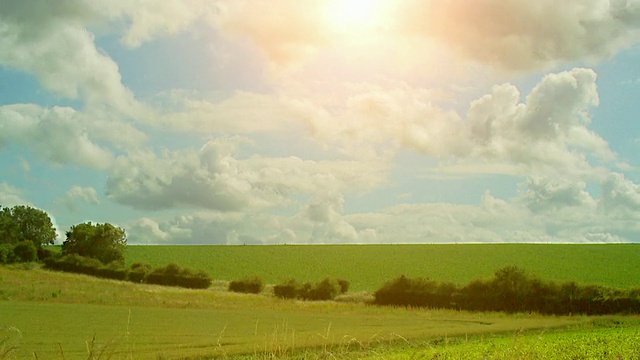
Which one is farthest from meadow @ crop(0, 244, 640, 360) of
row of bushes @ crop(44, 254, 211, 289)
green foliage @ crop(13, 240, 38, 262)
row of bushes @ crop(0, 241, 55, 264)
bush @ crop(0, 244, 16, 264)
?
green foliage @ crop(13, 240, 38, 262)

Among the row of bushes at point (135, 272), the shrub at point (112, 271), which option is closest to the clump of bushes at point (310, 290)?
the row of bushes at point (135, 272)

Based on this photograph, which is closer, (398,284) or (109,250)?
(398,284)

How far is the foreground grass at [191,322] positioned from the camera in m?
28.1

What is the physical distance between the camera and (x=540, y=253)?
116938 millimetres

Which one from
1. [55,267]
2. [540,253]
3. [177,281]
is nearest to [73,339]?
[177,281]

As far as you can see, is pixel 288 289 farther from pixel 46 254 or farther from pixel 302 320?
pixel 46 254

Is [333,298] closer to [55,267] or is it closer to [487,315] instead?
→ [487,315]

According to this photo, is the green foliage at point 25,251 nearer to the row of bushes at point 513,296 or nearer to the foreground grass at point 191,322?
the foreground grass at point 191,322

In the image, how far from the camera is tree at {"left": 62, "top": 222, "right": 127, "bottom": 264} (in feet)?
322

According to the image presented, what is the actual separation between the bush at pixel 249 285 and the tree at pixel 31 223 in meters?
53.6

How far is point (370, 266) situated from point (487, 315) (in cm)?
5093

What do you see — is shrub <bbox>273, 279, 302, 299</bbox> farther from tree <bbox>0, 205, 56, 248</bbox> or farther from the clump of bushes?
tree <bbox>0, 205, 56, 248</bbox>

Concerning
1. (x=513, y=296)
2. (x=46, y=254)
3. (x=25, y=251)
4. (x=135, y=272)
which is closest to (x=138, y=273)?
(x=135, y=272)

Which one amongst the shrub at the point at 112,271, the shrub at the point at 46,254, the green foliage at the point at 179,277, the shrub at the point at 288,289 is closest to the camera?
the shrub at the point at 288,289
